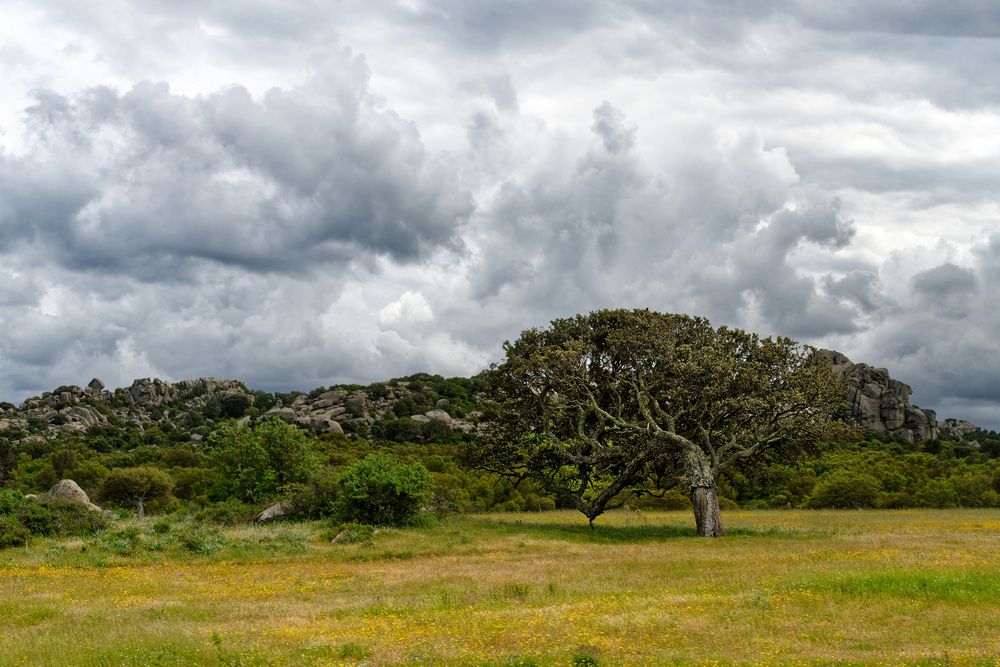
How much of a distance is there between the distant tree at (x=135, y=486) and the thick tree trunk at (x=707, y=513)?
51734mm

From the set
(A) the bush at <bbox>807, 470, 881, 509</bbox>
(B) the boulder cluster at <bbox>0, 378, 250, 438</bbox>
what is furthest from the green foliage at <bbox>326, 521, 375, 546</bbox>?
(B) the boulder cluster at <bbox>0, 378, 250, 438</bbox>

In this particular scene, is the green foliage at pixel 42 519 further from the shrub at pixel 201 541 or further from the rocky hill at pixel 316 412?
the rocky hill at pixel 316 412

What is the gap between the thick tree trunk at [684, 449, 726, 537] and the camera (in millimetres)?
43219

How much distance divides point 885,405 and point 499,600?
495ft

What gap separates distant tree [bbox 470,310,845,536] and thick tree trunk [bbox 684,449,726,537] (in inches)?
2.3

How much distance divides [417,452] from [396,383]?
305 ft

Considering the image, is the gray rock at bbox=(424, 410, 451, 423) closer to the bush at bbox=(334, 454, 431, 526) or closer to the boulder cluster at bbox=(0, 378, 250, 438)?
the boulder cluster at bbox=(0, 378, 250, 438)

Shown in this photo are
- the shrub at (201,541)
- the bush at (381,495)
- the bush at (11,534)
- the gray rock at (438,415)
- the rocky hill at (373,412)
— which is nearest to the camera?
the shrub at (201,541)

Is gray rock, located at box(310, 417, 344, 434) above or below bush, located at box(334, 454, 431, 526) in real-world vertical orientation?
above

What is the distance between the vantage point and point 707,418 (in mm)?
47688

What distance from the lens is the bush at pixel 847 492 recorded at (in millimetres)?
72500

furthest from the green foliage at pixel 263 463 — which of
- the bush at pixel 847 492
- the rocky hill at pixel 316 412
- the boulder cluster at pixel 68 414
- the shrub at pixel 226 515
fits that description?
the boulder cluster at pixel 68 414

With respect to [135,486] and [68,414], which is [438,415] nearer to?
[135,486]

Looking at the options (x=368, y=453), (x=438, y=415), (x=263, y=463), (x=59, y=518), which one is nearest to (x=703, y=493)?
(x=263, y=463)
